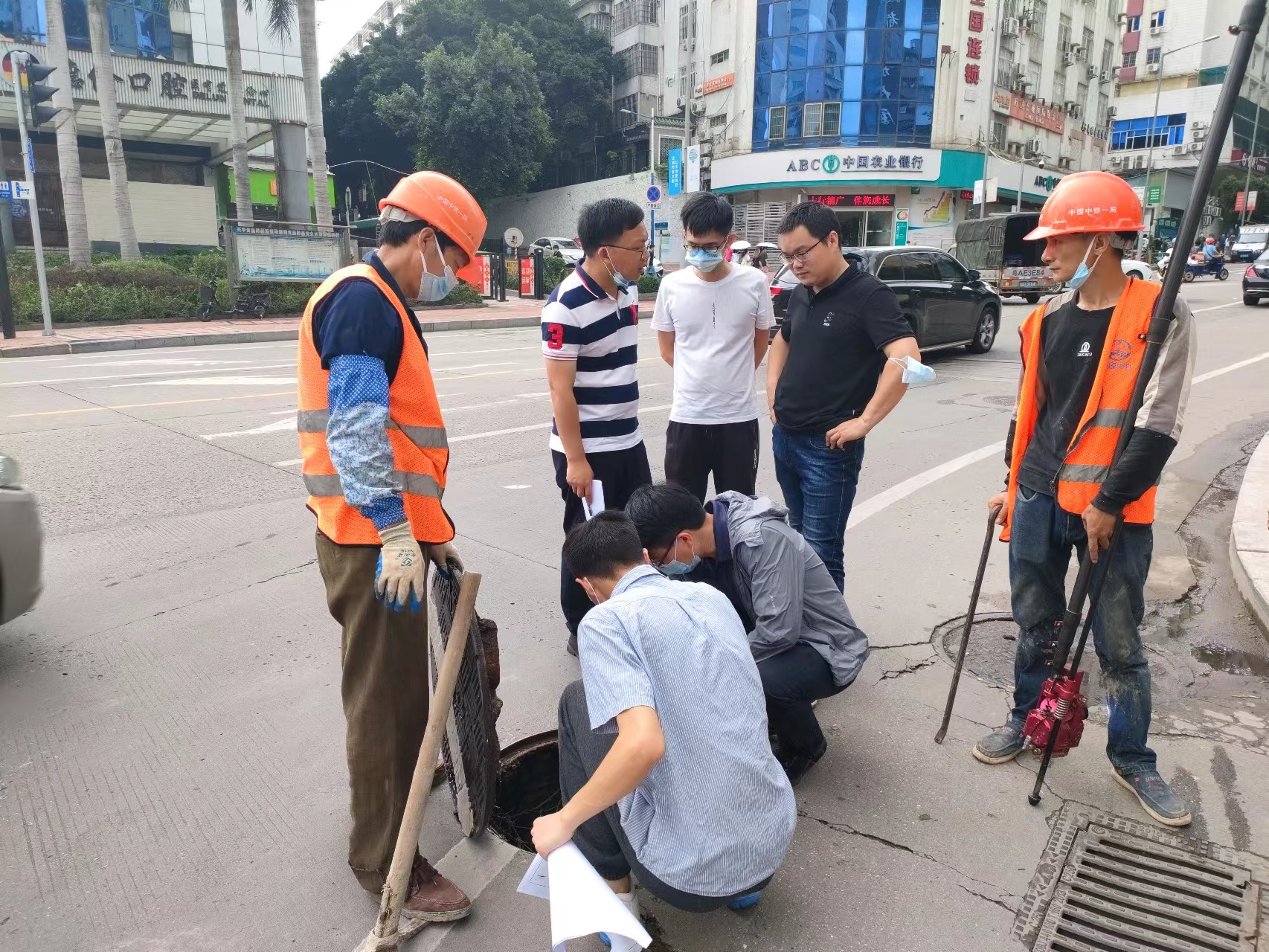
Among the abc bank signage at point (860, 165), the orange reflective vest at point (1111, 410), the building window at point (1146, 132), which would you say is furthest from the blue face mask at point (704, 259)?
the building window at point (1146, 132)

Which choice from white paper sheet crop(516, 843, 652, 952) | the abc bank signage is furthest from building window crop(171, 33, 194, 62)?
white paper sheet crop(516, 843, 652, 952)

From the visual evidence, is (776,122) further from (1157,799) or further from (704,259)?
(1157,799)

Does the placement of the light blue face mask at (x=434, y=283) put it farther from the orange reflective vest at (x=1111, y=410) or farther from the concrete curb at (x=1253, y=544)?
the concrete curb at (x=1253, y=544)

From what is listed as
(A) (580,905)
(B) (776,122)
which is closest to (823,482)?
(A) (580,905)

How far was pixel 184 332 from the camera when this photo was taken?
54.7 feet

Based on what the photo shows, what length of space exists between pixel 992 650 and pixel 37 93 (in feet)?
50.4

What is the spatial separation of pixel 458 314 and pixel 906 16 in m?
24.3

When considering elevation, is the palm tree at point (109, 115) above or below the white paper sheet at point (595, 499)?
above

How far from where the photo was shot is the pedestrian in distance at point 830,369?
11.2 feet

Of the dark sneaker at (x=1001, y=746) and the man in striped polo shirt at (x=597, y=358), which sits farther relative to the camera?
the man in striped polo shirt at (x=597, y=358)

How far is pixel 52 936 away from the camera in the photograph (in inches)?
88.8

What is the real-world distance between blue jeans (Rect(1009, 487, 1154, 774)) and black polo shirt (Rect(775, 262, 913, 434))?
0.80 metres

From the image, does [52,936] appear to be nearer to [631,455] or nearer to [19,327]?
[631,455]

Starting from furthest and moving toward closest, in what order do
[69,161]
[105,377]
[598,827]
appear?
[69,161], [105,377], [598,827]
